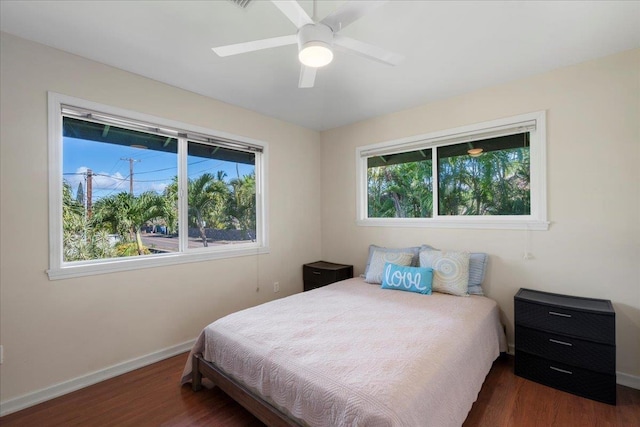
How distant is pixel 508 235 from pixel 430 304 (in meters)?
1.05

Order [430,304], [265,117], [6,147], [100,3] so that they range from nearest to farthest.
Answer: [100,3], [6,147], [430,304], [265,117]

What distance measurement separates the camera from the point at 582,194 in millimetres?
2320

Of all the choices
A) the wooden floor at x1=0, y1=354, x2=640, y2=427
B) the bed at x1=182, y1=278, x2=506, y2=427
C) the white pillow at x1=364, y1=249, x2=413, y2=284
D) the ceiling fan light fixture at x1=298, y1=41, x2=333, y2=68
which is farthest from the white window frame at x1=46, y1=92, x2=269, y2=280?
the ceiling fan light fixture at x1=298, y1=41, x2=333, y2=68

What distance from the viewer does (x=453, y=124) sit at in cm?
297

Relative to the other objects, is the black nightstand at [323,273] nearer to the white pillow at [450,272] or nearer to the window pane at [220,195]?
the window pane at [220,195]

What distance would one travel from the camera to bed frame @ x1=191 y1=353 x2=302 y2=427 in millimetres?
1504

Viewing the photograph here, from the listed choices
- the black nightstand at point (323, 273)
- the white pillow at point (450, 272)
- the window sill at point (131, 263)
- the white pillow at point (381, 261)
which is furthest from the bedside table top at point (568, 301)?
the window sill at point (131, 263)

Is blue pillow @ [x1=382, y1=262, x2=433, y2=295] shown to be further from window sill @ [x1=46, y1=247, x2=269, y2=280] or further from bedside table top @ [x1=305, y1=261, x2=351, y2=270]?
window sill @ [x1=46, y1=247, x2=269, y2=280]

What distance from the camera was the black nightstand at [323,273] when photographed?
3498mm

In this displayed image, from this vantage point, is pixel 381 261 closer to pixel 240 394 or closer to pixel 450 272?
pixel 450 272

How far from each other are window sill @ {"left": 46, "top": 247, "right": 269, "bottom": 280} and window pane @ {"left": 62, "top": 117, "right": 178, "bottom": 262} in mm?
104

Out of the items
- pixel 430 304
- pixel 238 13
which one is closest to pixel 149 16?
pixel 238 13

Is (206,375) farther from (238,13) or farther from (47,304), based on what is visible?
(238,13)

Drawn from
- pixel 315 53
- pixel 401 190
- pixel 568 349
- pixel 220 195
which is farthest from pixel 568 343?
pixel 220 195
